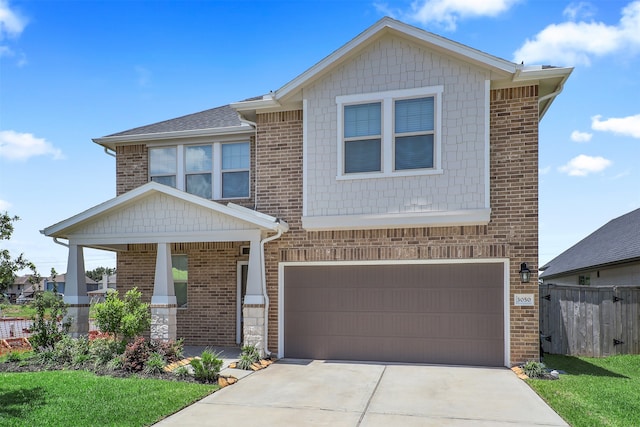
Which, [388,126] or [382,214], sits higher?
[388,126]

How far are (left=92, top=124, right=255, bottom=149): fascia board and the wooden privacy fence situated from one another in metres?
9.21

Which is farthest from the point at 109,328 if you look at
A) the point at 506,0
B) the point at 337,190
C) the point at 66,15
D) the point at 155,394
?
the point at 506,0

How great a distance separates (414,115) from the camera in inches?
398

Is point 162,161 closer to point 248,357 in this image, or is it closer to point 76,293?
point 76,293

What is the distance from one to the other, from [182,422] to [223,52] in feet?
30.1

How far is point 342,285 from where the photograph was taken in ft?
35.1

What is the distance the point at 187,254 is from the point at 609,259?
1337 centimetres

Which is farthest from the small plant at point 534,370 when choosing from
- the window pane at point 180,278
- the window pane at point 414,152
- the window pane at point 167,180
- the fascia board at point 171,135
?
the window pane at point 167,180

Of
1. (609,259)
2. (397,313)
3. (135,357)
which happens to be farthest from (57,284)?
(609,259)

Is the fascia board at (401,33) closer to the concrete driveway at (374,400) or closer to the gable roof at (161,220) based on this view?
the gable roof at (161,220)

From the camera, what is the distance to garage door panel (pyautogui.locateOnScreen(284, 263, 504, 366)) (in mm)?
9922

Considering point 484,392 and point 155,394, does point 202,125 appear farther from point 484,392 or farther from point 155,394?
point 484,392

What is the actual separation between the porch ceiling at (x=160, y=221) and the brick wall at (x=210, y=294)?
1.89m

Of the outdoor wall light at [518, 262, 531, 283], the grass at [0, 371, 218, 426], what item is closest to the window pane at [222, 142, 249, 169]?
the grass at [0, 371, 218, 426]
